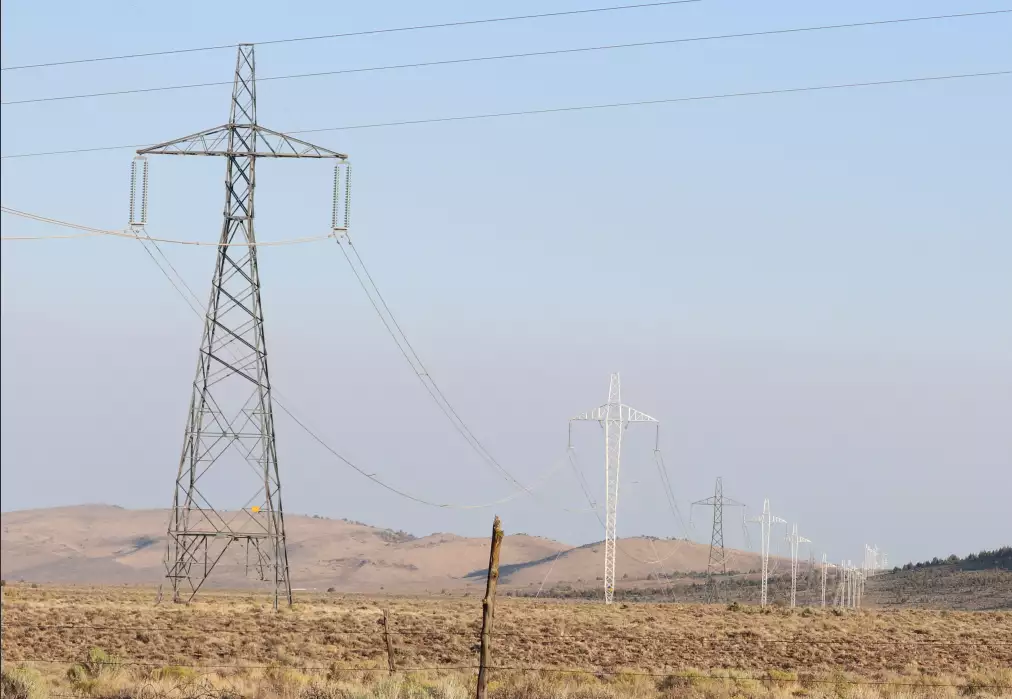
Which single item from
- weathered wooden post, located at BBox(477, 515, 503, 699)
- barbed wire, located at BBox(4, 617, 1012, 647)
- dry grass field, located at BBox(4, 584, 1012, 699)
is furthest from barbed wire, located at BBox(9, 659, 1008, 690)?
barbed wire, located at BBox(4, 617, 1012, 647)

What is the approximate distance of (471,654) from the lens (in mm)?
42281

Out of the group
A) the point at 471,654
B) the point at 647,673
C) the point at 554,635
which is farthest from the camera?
the point at 554,635

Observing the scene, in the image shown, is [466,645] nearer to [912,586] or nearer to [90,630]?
[90,630]

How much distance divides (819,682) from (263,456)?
851 inches

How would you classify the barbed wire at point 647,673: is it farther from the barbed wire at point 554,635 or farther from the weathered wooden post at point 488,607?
the barbed wire at point 554,635

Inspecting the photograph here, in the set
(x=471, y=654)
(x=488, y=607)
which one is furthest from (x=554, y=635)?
(x=488, y=607)

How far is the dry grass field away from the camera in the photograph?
30.5m

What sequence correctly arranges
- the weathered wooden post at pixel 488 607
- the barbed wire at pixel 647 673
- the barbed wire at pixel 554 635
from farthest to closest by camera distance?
the barbed wire at pixel 554 635 < the barbed wire at pixel 647 673 < the weathered wooden post at pixel 488 607

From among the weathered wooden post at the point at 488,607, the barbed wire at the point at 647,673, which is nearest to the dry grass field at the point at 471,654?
the barbed wire at the point at 647,673

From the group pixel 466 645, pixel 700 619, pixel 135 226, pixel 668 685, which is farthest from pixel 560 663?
pixel 700 619

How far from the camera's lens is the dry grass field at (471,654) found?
30.5 m

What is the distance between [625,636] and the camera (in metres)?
51.8

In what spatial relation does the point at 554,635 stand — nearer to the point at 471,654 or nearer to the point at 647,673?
the point at 471,654

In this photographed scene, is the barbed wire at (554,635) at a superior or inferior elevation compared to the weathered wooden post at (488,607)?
inferior
